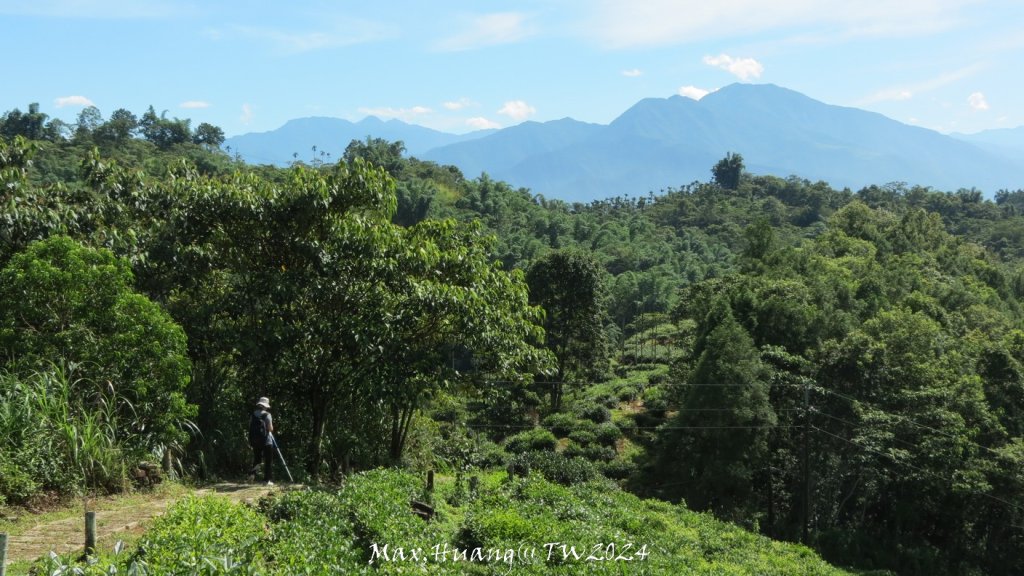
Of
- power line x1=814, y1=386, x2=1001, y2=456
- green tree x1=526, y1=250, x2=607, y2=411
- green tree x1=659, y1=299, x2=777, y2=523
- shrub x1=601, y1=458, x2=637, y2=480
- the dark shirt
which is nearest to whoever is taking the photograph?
the dark shirt

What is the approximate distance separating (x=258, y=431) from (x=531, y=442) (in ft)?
73.6

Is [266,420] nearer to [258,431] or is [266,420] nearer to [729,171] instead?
[258,431]

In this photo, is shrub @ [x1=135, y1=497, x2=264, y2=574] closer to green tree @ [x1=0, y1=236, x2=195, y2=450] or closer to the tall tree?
green tree @ [x1=0, y1=236, x2=195, y2=450]

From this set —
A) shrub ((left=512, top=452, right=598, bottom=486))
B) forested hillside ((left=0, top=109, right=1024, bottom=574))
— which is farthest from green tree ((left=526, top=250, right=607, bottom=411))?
shrub ((left=512, top=452, right=598, bottom=486))

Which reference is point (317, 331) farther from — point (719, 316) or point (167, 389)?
point (719, 316)

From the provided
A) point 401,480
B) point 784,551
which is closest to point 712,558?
point 784,551

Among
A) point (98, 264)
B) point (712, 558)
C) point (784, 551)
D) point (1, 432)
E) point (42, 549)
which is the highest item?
point (98, 264)

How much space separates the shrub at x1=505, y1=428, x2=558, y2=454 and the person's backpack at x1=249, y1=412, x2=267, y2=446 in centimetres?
2165

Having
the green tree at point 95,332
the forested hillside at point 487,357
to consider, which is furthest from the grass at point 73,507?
the green tree at point 95,332

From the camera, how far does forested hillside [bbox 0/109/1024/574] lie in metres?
8.72

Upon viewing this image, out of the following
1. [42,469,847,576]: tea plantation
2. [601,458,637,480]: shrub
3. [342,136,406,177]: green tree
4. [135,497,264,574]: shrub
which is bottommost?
[601,458,637,480]: shrub

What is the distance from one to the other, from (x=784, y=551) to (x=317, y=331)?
532 inches

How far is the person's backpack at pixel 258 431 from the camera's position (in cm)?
931

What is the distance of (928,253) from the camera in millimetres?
47656
